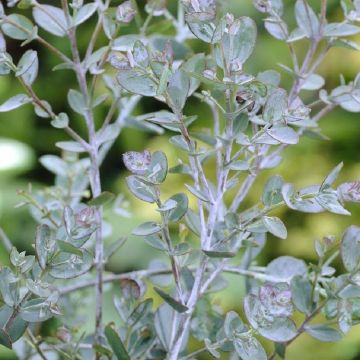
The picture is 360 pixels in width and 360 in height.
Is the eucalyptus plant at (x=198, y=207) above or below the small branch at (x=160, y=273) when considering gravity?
above

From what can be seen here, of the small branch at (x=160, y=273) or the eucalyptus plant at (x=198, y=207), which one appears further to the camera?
the small branch at (x=160, y=273)

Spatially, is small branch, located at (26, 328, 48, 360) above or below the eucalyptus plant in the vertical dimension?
below

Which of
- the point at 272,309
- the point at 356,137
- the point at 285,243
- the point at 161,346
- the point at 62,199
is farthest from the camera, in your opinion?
the point at 356,137

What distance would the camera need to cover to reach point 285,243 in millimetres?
1650

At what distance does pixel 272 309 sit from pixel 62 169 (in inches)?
16.1

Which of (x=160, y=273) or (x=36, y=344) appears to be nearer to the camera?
(x=36, y=344)

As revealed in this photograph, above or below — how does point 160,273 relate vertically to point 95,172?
below

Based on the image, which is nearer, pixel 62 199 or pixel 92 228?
pixel 92 228

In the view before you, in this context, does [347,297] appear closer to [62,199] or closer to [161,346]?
[161,346]

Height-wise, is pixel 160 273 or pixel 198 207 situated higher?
pixel 198 207

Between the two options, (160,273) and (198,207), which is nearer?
(198,207)

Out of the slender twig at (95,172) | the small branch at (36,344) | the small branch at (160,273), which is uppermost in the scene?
the slender twig at (95,172)

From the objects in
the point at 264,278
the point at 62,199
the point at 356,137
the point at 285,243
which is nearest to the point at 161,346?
the point at 264,278

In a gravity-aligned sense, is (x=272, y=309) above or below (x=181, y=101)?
below
